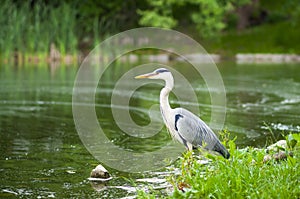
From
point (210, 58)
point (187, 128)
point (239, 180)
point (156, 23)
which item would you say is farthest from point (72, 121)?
point (156, 23)

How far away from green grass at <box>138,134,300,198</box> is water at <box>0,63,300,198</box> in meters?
0.94

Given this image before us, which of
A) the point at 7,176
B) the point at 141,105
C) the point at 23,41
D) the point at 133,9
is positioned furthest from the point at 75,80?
the point at 133,9

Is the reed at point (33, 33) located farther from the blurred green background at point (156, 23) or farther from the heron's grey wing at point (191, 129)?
the heron's grey wing at point (191, 129)

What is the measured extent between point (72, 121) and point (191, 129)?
5.94 meters

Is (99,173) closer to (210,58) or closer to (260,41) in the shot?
(210,58)

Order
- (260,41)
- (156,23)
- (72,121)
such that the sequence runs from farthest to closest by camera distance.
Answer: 1. (156,23)
2. (260,41)
3. (72,121)

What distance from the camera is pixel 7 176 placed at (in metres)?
8.32

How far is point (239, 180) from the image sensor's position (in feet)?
21.1

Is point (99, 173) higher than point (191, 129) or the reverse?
the reverse

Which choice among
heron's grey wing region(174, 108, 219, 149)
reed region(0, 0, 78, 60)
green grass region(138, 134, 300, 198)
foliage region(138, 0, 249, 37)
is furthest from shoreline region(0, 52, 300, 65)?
green grass region(138, 134, 300, 198)

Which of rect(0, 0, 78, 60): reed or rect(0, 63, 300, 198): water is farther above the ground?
rect(0, 0, 78, 60): reed

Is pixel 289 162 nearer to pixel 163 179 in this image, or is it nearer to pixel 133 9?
pixel 163 179

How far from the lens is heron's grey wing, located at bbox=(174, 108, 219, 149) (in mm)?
7977

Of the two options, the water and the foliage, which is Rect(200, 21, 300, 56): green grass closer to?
the foliage
